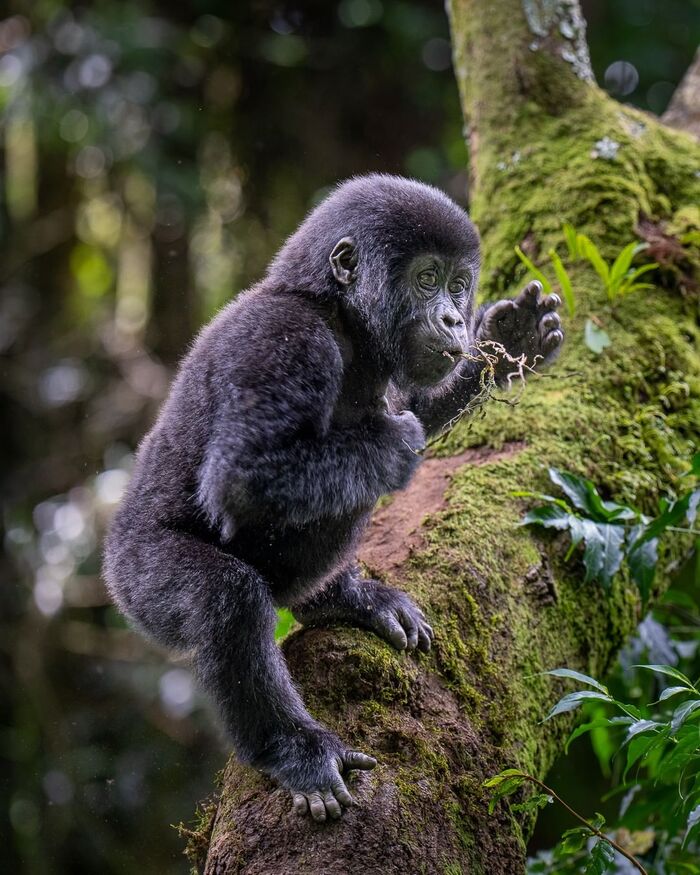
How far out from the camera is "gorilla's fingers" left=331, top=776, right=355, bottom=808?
2.96 m

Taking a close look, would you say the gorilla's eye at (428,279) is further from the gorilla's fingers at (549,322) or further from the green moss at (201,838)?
the green moss at (201,838)

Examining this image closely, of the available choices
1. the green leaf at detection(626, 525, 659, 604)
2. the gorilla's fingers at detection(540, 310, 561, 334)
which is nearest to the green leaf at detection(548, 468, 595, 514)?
the green leaf at detection(626, 525, 659, 604)

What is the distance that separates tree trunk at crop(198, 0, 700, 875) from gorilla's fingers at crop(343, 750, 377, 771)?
0.11 feet

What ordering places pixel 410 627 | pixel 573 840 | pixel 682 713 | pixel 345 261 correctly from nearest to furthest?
pixel 682 713
pixel 573 840
pixel 410 627
pixel 345 261

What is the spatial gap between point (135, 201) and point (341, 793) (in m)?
8.71

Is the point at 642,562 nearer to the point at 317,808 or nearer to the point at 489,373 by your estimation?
the point at 489,373

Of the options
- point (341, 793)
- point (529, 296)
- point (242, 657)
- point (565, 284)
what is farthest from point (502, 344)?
point (341, 793)

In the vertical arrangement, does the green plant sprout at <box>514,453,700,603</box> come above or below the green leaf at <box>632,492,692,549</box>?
below

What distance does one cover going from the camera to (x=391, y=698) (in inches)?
133

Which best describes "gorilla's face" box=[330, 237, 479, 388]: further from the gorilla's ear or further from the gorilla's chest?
the gorilla's chest

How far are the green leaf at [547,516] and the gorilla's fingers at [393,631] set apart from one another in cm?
84

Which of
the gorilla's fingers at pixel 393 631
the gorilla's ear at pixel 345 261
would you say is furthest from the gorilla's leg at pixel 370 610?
the gorilla's ear at pixel 345 261

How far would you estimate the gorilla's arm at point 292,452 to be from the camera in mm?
3459

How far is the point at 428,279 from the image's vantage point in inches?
159
